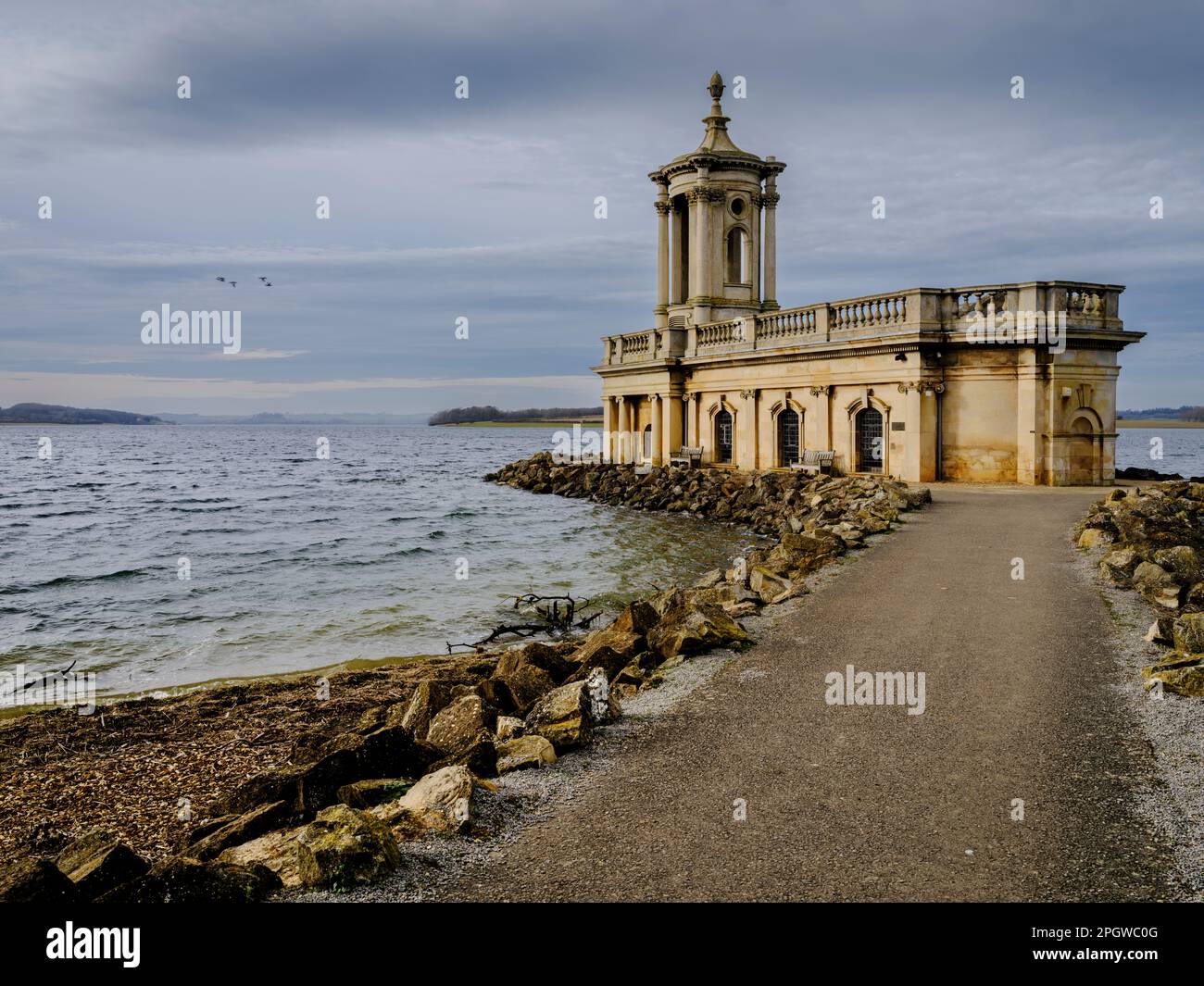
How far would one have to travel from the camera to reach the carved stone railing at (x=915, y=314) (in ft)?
91.5

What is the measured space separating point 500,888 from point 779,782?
256 centimetres

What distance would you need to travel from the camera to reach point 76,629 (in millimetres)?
20297

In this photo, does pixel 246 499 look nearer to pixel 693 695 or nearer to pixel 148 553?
pixel 148 553

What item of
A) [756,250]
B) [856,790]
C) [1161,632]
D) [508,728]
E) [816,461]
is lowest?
[508,728]

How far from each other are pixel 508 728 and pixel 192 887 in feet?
13.7

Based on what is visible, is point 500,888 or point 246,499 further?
point 246,499

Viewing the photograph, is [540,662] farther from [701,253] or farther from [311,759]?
[701,253]

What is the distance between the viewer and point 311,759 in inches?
372

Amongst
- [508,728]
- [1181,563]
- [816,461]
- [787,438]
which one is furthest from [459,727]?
[787,438]

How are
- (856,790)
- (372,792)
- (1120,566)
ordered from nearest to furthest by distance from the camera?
(856,790) < (372,792) < (1120,566)

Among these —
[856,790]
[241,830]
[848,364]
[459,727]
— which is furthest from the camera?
[848,364]

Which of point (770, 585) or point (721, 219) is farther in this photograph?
point (721, 219)

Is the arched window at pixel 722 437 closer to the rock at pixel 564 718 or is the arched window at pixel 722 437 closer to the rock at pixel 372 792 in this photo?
the rock at pixel 564 718
